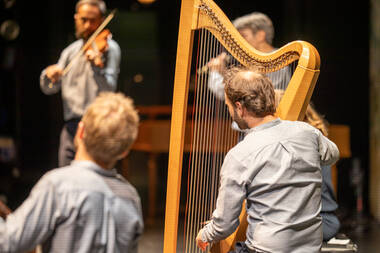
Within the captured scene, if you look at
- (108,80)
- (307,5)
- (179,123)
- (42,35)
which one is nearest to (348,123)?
(307,5)

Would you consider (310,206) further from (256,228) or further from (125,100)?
(125,100)

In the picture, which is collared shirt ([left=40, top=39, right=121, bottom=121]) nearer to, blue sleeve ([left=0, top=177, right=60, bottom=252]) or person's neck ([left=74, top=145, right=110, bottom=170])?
person's neck ([left=74, top=145, right=110, bottom=170])

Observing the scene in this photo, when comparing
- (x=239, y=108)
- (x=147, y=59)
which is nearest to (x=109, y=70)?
(x=239, y=108)

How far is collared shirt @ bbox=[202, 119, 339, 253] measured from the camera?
73.2 inches

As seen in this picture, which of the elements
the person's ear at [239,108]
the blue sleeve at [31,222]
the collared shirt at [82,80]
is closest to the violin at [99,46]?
the collared shirt at [82,80]

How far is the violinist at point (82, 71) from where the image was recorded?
10.4 ft

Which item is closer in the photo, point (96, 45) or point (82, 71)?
point (96, 45)

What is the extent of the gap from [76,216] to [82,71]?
2003 millimetres

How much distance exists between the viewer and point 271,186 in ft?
6.07

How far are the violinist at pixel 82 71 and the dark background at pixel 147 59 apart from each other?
5.67 ft

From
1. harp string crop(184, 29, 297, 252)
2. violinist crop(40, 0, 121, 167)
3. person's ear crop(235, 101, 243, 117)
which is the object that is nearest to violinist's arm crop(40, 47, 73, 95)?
violinist crop(40, 0, 121, 167)

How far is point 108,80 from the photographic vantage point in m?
3.31

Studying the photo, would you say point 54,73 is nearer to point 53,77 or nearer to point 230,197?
point 53,77

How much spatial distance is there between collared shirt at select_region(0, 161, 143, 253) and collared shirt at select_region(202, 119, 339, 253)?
0.46 m
